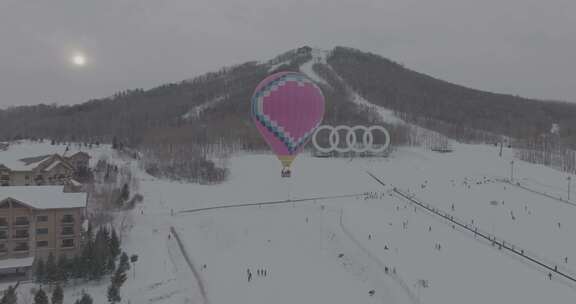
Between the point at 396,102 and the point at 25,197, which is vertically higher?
the point at 396,102

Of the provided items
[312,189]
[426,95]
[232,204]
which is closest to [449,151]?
[312,189]

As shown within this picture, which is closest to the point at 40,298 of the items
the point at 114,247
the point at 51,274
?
the point at 51,274

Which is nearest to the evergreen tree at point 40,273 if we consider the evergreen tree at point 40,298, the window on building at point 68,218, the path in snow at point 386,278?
the window on building at point 68,218

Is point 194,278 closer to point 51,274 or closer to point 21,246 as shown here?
point 51,274

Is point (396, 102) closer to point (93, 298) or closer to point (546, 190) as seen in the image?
point (546, 190)

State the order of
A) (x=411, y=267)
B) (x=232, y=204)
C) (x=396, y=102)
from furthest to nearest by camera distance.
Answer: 1. (x=396, y=102)
2. (x=232, y=204)
3. (x=411, y=267)

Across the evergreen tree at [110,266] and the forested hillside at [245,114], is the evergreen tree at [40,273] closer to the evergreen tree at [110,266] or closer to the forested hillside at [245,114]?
the evergreen tree at [110,266]
